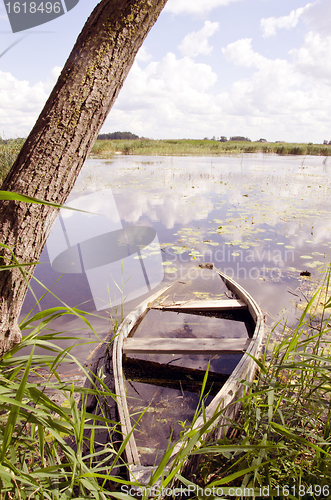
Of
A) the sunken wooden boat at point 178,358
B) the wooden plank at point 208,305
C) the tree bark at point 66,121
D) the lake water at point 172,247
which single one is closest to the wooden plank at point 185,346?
the sunken wooden boat at point 178,358

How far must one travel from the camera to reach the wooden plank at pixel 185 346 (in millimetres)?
2113

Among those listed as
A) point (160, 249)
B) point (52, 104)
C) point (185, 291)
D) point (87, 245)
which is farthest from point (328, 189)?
point (52, 104)

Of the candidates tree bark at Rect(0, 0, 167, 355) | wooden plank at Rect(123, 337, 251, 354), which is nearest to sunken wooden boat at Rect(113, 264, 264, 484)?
wooden plank at Rect(123, 337, 251, 354)

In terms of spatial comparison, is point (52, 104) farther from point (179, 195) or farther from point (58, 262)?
point (179, 195)

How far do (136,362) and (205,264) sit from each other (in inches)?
80.7

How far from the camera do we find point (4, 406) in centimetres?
85

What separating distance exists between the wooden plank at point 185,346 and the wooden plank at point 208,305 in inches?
26.6

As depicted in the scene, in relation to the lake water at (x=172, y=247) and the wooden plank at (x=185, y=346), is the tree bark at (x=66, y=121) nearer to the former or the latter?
the lake water at (x=172, y=247)

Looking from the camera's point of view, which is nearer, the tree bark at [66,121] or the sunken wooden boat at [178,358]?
the tree bark at [66,121]

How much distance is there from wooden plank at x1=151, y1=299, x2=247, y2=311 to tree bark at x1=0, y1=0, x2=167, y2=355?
6.31 ft

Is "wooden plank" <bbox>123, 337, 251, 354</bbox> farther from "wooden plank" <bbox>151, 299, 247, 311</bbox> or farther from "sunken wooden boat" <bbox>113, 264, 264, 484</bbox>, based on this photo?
"wooden plank" <bbox>151, 299, 247, 311</bbox>

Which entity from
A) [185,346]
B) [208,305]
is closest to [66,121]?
[185,346]

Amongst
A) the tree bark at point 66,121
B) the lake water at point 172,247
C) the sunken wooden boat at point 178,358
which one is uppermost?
the tree bark at point 66,121

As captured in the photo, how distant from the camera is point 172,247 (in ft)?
15.9
